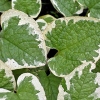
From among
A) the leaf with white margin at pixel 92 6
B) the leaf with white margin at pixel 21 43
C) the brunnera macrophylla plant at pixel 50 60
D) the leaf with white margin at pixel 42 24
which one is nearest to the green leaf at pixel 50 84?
the brunnera macrophylla plant at pixel 50 60

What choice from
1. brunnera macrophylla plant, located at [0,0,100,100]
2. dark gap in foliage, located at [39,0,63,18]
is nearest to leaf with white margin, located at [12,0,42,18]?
brunnera macrophylla plant, located at [0,0,100,100]

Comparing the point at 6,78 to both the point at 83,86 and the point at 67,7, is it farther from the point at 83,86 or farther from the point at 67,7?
the point at 67,7

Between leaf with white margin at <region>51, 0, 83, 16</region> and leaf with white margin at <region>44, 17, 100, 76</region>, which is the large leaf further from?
leaf with white margin at <region>51, 0, 83, 16</region>

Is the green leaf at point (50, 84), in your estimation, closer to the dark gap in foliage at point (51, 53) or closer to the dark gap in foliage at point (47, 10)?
the dark gap in foliage at point (51, 53)

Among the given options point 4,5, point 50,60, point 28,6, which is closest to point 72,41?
point 50,60

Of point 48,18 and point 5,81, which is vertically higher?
point 48,18

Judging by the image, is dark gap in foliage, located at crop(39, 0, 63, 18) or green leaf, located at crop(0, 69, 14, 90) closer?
green leaf, located at crop(0, 69, 14, 90)

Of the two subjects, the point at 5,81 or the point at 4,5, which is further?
the point at 4,5
